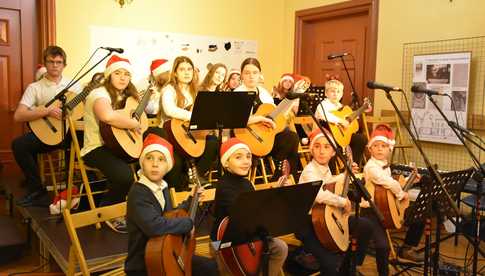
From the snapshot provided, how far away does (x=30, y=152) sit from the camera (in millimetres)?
4020

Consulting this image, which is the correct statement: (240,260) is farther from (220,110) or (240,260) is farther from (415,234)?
(415,234)

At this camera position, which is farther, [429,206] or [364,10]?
[364,10]

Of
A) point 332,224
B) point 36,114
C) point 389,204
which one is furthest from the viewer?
point 36,114

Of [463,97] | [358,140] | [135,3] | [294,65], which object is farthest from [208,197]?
[294,65]

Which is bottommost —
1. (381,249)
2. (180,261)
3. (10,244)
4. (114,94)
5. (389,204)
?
(10,244)

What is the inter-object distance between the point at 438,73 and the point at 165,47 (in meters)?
3.04

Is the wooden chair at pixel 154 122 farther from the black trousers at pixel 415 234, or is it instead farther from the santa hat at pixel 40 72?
the black trousers at pixel 415 234

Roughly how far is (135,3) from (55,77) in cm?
163

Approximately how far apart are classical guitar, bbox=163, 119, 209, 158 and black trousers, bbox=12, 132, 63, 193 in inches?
39.8

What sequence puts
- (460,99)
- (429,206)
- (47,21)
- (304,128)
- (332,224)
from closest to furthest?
(429,206)
(332,224)
(460,99)
(47,21)
(304,128)

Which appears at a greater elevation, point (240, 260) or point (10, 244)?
point (240, 260)

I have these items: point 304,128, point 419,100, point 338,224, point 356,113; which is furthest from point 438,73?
point 338,224

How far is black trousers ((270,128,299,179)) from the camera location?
4332 millimetres

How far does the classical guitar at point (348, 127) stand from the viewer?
14.7ft
